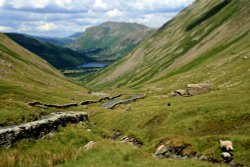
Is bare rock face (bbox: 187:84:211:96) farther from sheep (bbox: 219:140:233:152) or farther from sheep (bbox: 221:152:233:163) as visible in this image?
sheep (bbox: 221:152:233:163)

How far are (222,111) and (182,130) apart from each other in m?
8.30

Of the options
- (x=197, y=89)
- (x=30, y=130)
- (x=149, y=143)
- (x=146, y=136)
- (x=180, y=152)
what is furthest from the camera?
(x=197, y=89)

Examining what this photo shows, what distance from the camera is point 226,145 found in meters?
40.4

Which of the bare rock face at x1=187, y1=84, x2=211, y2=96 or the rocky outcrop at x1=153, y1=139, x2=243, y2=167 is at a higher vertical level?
the bare rock face at x1=187, y1=84, x2=211, y2=96

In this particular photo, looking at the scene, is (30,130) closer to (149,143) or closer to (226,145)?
(149,143)

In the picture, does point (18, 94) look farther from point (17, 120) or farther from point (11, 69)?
point (17, 120)

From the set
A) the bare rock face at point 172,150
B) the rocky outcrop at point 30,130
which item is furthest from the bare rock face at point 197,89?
the bare rock face at point 172,150

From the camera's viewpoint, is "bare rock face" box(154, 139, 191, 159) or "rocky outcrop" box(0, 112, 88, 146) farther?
"bare rock face" box(154, 139, 191, 159)

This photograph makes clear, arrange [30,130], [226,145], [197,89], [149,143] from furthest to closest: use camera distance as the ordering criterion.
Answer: [197,89], [149,143], [226,145], [30,130]

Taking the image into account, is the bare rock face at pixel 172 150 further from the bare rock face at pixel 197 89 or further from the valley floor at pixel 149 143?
the bare rock face at pixel 197 89

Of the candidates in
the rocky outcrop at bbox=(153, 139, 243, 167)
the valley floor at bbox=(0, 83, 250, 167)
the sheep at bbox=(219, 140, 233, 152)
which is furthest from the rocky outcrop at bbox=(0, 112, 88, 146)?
the sheep at bbox=(219, 140, 233, 152)

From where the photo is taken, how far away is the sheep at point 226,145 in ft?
131

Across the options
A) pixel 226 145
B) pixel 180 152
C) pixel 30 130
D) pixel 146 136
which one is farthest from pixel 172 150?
pixel 146 136

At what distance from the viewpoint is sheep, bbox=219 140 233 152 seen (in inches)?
1575
